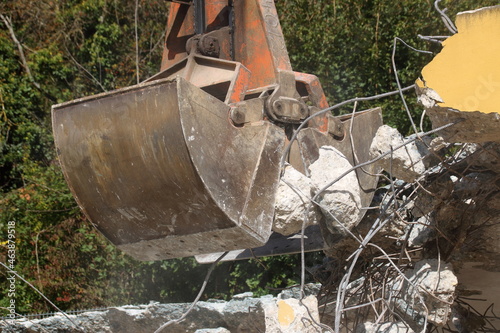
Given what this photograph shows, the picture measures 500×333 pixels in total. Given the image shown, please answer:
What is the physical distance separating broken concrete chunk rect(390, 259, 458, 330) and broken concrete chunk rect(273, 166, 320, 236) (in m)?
0.76

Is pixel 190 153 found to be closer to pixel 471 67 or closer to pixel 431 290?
pixel 471 67

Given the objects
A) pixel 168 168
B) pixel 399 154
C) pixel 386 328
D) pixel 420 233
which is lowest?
pixel 386 328

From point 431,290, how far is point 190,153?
1.64m

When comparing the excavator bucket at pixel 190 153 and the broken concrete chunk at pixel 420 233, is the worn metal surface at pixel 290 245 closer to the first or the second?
the excavator bucket at pixel 190 153

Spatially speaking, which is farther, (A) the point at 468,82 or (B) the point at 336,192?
(B) the point at 336,192

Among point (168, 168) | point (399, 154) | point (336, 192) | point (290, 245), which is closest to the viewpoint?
point (168, 168)

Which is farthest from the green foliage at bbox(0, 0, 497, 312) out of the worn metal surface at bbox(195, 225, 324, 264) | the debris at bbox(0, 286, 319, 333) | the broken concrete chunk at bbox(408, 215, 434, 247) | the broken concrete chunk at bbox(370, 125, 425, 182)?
the broken concrete chunk at bbox(370, 125, 425, 182)

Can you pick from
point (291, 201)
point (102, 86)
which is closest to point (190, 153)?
point (291, 201)

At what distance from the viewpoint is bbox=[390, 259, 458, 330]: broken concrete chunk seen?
4520mm

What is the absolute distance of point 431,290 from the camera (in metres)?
4.52

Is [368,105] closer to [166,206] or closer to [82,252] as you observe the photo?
[82,252]

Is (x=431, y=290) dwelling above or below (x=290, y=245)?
above

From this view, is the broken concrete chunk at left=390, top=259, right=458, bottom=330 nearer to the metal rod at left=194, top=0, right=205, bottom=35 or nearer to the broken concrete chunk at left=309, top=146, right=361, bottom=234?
the broken concrete chunk at left=309, top=146, right=361, bottom=234

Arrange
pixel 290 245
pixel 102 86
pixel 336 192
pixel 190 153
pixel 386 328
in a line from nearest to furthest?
pixel 190 153
pixel 336 192
pixel 386 328
pixel 290 245
pixel 102 86
